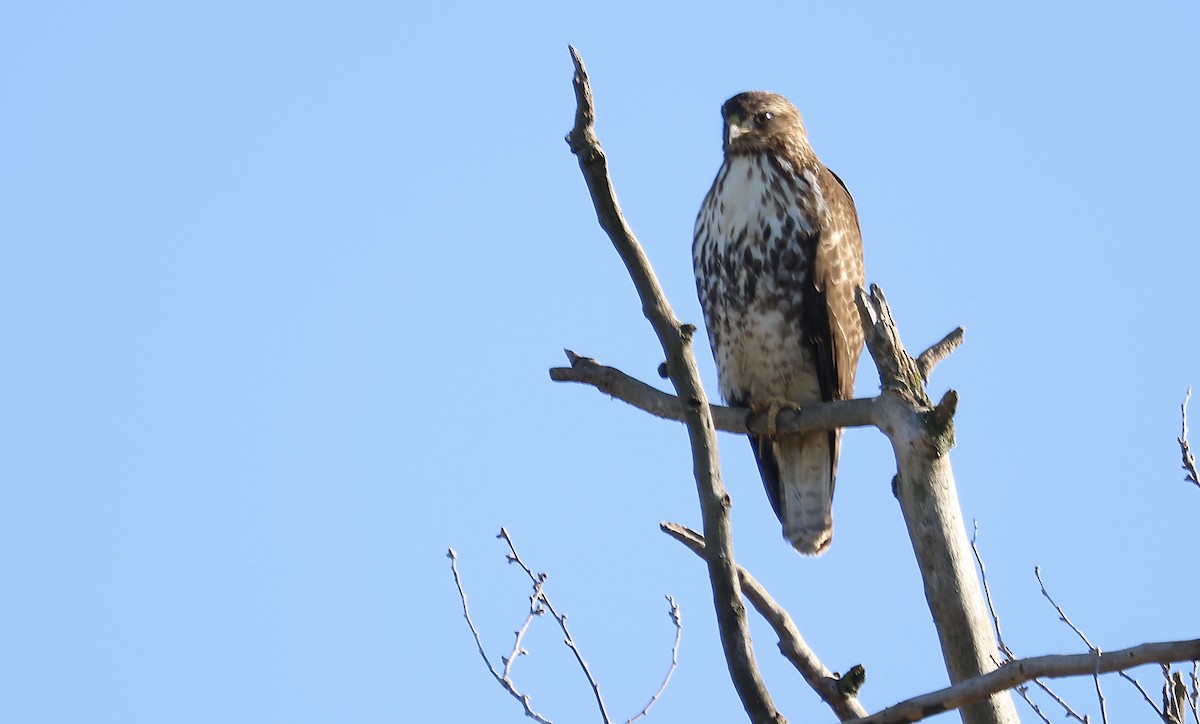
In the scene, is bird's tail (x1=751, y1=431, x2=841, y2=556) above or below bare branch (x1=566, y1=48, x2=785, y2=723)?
above

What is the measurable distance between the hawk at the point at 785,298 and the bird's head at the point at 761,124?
1cm

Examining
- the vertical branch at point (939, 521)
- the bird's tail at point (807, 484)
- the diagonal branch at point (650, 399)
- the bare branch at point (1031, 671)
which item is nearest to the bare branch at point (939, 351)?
the diagonal branch at point (650, 399)

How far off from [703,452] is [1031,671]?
2.83 ft

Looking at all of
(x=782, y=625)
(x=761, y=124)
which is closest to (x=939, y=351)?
(x=782, y=625)

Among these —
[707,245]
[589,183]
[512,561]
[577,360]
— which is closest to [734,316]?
[707,245]

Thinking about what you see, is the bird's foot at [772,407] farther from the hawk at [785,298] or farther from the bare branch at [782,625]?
the bare branch at [782,625]

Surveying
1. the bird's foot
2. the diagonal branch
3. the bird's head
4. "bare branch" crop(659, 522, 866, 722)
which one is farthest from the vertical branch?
the bird's head

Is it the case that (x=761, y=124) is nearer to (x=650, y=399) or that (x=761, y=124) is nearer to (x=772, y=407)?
(x=772, y=407)

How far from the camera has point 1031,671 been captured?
2.56m

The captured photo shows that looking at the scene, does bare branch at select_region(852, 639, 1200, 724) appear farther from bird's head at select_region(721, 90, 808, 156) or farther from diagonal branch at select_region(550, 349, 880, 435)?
bird's head at select_region(721, 90, 808, 156)

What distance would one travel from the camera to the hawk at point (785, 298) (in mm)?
5328

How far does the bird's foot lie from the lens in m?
5.23

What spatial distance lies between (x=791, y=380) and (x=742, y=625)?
8.09 ft

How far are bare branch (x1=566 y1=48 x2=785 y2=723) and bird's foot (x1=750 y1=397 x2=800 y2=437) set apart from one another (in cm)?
211
